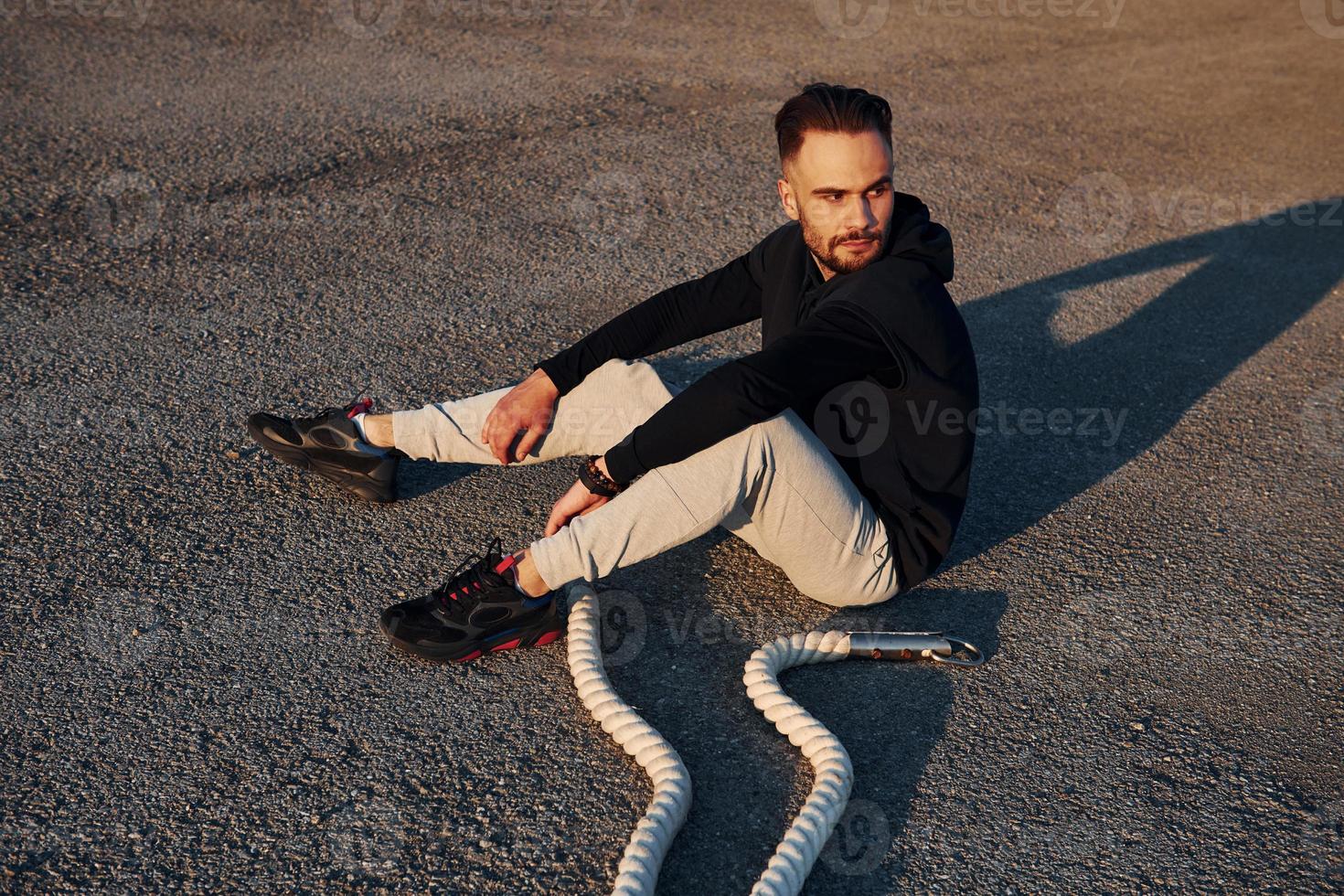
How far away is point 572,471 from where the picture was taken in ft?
13.8

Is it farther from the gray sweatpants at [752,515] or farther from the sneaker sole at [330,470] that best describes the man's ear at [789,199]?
the sneaker sole at [330,470]

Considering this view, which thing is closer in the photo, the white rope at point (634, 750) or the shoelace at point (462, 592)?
the white rope at point (634, 750)

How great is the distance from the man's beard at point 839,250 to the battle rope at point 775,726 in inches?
39.0

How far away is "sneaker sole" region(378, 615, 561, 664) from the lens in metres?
3.29

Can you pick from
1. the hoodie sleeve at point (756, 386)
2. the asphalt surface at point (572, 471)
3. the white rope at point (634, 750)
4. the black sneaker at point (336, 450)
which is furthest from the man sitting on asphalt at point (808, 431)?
the black sneaker at point (336, 450)

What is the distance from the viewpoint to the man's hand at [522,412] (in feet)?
12.1

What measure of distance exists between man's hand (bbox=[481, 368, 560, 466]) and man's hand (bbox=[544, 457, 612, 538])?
368mm

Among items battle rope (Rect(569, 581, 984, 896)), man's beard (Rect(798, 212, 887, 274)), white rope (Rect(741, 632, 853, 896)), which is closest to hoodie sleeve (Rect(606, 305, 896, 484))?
man's beard (Rect(798, 212, 887, 274))

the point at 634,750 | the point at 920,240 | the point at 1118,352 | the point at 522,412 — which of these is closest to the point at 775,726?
the point at 634,750

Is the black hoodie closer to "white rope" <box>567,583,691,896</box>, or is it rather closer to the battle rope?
the battle rope

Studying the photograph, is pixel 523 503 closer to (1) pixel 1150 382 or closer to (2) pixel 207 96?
(1) pixel 1150 382

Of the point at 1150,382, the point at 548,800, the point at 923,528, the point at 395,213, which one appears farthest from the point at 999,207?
the point at 548,800

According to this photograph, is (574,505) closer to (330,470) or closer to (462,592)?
(462,592)

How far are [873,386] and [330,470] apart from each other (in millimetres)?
1709
